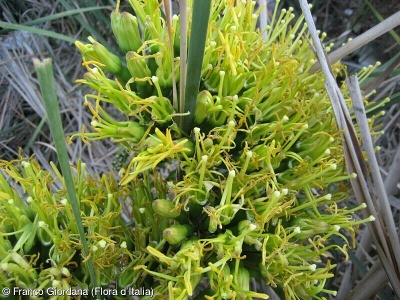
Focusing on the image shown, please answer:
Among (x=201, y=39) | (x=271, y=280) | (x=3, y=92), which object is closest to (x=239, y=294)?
(x=271, y=280)

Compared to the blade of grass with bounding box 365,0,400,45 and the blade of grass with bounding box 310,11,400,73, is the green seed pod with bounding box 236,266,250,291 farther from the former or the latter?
the blade of grass with bounding box 365,0,400,45

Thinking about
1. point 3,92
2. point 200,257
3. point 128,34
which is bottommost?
point 3,92

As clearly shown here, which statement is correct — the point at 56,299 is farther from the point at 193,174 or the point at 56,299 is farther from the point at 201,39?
the point at 201,39

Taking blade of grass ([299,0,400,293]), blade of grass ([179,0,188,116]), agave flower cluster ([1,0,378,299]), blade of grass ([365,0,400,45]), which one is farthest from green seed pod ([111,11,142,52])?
blade of grass ([365,0,400,45])

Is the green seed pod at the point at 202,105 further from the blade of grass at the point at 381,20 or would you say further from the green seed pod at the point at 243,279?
the blade of grass at the point at 381,20

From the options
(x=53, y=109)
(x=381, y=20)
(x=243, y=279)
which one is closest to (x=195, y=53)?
(x=53, y=109)

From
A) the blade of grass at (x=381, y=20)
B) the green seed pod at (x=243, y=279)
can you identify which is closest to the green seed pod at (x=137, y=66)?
the green seed pod at (x=243, y=279)
